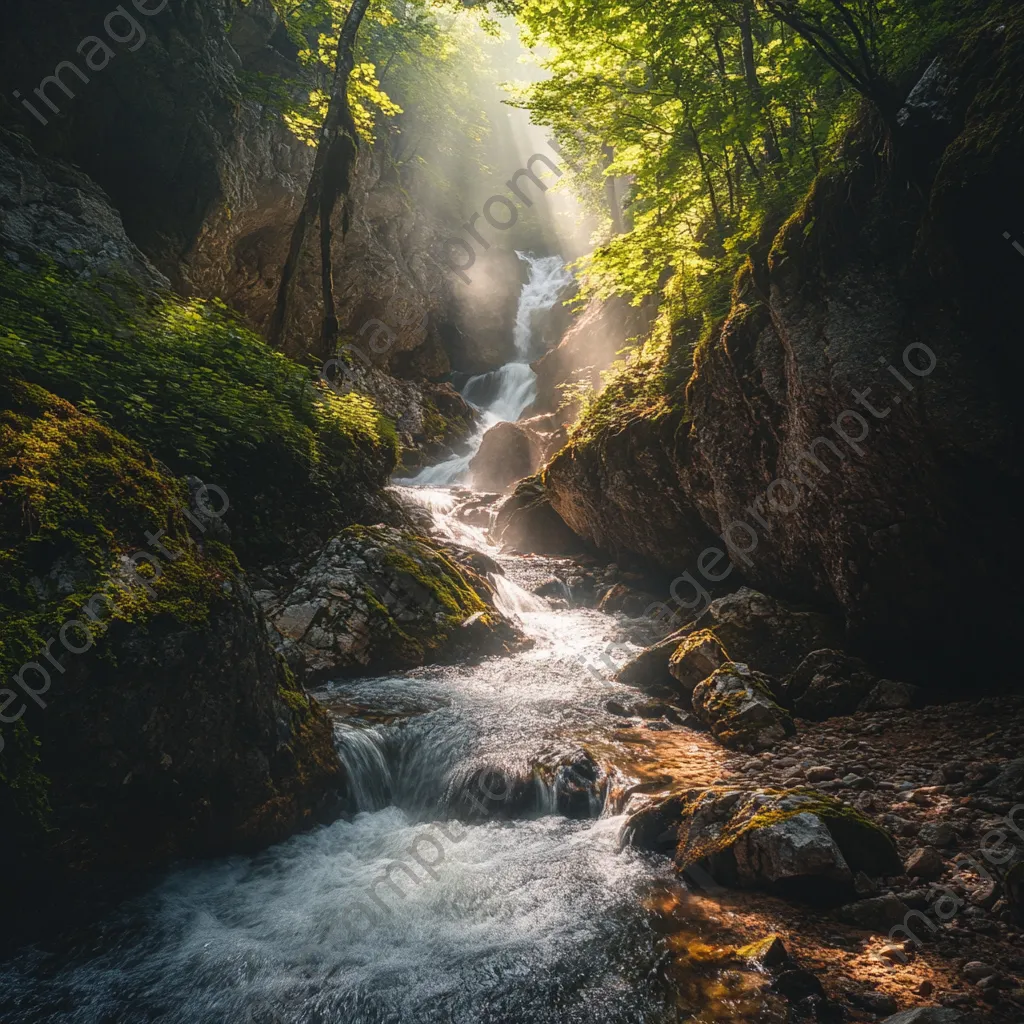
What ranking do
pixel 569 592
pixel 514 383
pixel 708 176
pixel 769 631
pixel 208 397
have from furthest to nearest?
pixel 514 383 → pixel 569 592 → pixel 708 176 → pixel 208 397 → pixel 769 631

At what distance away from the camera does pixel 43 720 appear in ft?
11.1

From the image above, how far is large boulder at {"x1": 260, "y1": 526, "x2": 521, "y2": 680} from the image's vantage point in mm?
8320

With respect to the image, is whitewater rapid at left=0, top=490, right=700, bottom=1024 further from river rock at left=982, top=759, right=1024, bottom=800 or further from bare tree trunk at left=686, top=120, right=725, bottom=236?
bare tree trunk at left=686, top=120, right=725, bottom=236

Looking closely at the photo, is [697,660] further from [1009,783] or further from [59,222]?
[59,222]

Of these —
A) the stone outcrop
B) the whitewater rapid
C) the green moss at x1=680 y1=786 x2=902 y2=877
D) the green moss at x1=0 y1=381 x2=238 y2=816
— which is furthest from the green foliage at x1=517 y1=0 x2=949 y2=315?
the whitewater rapid

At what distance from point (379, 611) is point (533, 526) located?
31.5 feet

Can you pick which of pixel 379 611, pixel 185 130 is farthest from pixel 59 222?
pixel 379 611

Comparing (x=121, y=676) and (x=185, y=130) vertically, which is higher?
(x=185, y=130)

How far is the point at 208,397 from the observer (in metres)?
8.52

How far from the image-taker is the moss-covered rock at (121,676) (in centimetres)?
339

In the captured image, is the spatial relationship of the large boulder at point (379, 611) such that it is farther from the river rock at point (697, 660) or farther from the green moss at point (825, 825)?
the green moss at point (825, 825)

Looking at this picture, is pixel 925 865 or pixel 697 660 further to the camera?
pixel 697 660

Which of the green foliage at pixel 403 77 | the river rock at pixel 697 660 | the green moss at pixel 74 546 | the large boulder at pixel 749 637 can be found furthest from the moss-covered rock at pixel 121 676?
the green foliage at pixel 403 77

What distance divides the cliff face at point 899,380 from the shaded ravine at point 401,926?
4.16 meters
